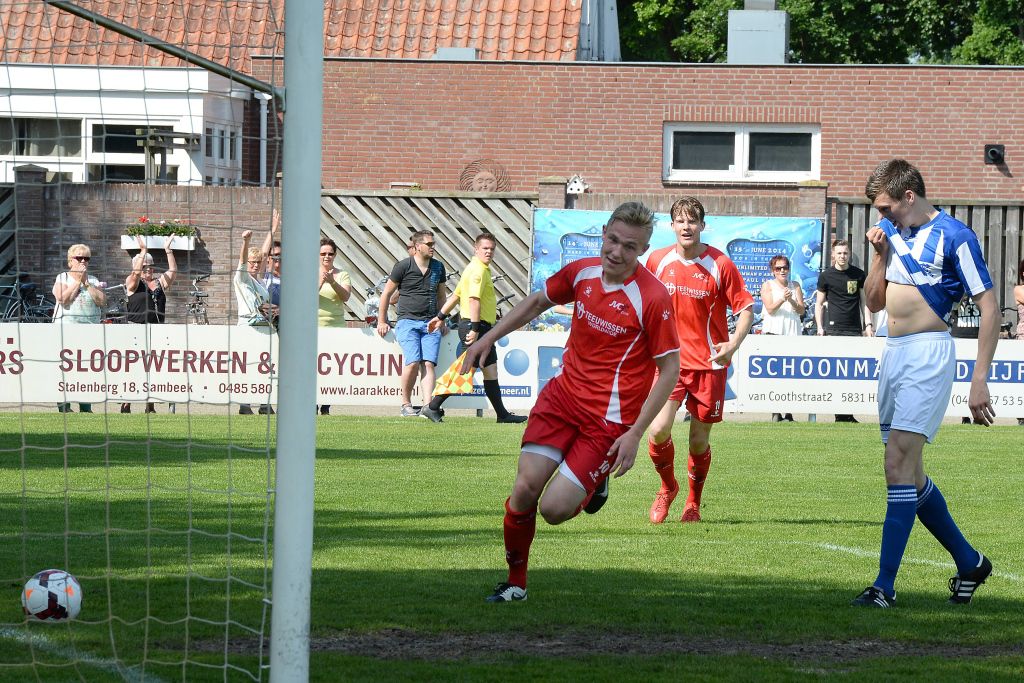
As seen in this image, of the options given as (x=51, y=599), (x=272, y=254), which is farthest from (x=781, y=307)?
(x=51, y=599)

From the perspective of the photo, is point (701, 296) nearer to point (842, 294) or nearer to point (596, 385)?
point (596, 385)

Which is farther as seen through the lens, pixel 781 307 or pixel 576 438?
pixel 781 307

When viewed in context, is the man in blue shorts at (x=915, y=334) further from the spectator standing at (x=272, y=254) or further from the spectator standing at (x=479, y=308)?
the spectator standing at (x=479, y=308)

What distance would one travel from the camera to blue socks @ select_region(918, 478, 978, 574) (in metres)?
7.55

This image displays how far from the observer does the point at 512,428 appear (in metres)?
17.4

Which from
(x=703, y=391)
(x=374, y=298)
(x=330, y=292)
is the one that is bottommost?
(x=374, y=298)

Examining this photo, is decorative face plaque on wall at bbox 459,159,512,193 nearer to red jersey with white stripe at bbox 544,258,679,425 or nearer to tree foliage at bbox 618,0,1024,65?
tree foliage at bbox 618,0,1024,65

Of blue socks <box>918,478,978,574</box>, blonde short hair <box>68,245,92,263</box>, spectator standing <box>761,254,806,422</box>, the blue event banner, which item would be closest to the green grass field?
blue socks <box>918,478,978,574</box>

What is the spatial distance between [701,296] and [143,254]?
3.66m

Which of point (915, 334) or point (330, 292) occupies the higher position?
point (915, 334)

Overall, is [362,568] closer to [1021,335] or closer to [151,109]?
[151,109]

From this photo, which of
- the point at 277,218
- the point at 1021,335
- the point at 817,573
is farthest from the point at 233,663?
the point at 1021,335

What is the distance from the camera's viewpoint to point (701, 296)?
994 cm

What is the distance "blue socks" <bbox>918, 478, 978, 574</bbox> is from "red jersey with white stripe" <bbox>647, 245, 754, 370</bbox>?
8.33ft
